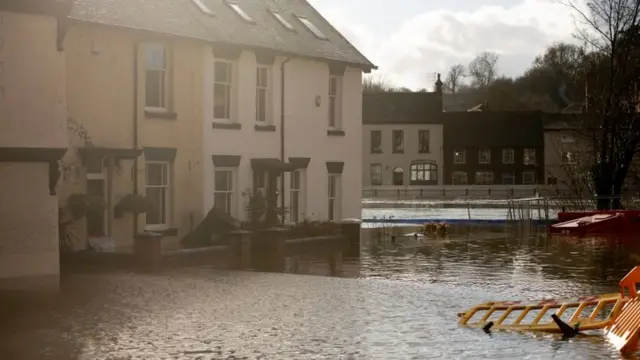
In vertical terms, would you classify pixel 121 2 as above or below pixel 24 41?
above

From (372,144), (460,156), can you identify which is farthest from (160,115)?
(460,156)

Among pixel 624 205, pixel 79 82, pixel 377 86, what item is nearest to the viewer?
pixel 79 82

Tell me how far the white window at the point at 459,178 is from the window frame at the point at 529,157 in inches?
201

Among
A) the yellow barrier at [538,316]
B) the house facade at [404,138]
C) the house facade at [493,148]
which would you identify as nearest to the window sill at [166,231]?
the yellow barrier at [538,316]

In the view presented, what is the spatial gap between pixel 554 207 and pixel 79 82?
24.8m

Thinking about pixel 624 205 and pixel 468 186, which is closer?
pixel 624 205

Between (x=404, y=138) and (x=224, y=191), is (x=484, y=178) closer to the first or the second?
(x=404, y=138)

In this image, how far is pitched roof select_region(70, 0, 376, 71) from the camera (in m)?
28.0

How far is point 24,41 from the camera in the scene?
66.6 feet

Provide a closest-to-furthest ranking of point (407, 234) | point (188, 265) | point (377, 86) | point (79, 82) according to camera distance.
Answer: point (188, 265), point (79, 82), point (407, 234), point (377, 86)

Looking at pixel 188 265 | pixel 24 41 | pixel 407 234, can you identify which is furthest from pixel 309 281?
pixel 407 234

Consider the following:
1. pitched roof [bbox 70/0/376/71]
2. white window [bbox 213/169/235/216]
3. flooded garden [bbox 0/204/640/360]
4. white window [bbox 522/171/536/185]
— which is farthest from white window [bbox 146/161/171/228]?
white window [bbox 522/171/536/185]

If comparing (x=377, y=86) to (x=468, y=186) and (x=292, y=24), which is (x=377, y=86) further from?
(x=292, y=24)

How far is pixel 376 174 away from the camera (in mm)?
94625
